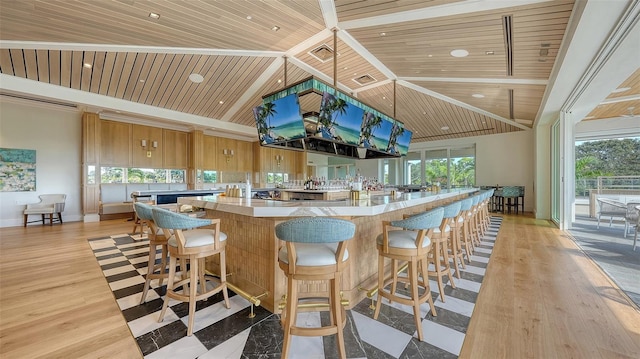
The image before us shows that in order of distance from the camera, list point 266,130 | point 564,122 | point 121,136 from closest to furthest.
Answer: point 266,130
point 564,122
point 121,136

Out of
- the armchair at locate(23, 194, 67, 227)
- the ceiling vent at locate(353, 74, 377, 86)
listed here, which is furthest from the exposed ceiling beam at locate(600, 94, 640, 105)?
the armchair at locate(23, 194, 67, 227)

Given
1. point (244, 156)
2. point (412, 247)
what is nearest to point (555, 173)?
point (412, 247)

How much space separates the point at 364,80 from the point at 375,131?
4.50 ft

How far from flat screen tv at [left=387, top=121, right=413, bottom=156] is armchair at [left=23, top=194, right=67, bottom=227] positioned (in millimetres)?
8828

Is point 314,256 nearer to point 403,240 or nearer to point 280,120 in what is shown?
point 403,240

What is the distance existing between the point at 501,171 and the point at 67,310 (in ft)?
38.1

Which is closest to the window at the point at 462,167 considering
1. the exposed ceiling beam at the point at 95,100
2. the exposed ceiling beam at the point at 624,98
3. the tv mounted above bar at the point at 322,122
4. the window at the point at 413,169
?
the window at the point at 413,169

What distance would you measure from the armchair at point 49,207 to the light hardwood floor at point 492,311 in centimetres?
302

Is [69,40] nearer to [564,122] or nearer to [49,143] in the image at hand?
[49,143]

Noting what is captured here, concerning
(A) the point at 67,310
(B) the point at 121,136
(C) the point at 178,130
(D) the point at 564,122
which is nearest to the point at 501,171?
(D) the point at 564,122

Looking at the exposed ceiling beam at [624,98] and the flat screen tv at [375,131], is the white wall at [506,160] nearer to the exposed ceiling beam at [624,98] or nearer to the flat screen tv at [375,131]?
the exposed ceiling beam at [624,98]

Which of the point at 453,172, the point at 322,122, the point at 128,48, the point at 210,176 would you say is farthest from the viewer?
the point at 453,172

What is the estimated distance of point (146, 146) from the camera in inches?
319

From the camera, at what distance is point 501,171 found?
Result: 9102 millimetres
